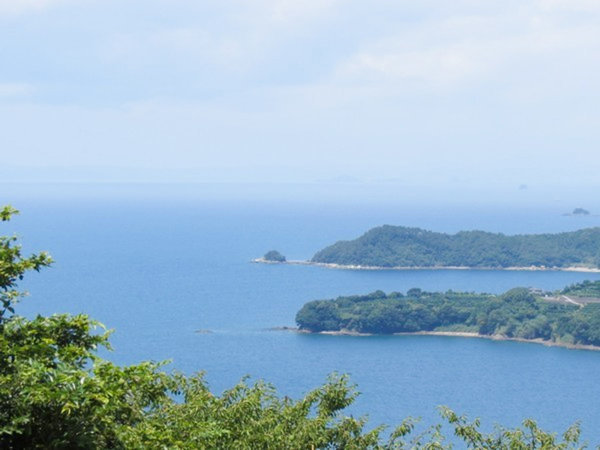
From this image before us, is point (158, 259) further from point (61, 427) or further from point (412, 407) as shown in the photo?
point (61, 427)

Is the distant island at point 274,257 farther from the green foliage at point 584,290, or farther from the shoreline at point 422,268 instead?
the green foliage at point 584,290

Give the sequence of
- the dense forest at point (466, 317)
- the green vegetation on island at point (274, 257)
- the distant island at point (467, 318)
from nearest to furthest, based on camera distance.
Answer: the distant island at point (467, 318)
the dense forest at point (466, 317)
the green vegetation on island at point (274, 257)

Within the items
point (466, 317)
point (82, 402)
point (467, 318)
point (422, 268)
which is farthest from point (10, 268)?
point (422, 268)

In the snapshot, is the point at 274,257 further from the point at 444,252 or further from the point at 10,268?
the point at 10,268

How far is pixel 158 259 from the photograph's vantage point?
7688 cm

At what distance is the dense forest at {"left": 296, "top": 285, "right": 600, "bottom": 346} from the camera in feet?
161

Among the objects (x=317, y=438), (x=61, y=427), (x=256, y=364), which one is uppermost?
(x=61, y=427)

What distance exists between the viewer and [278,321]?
51781 millimetres

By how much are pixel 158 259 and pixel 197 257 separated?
3.71 metres

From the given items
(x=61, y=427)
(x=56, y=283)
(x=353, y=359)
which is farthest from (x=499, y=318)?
(x=61, y=427)

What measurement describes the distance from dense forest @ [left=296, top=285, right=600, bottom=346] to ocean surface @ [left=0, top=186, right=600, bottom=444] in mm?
1405

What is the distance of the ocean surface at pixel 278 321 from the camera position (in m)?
35.5

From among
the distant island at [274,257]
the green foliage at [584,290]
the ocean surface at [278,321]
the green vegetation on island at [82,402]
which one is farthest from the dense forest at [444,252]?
the green vegetation on island at [82,402]

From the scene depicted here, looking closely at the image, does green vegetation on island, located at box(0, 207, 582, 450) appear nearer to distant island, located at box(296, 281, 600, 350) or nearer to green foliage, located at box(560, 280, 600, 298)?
distant island, located at box(296, 281, 600, 350)
